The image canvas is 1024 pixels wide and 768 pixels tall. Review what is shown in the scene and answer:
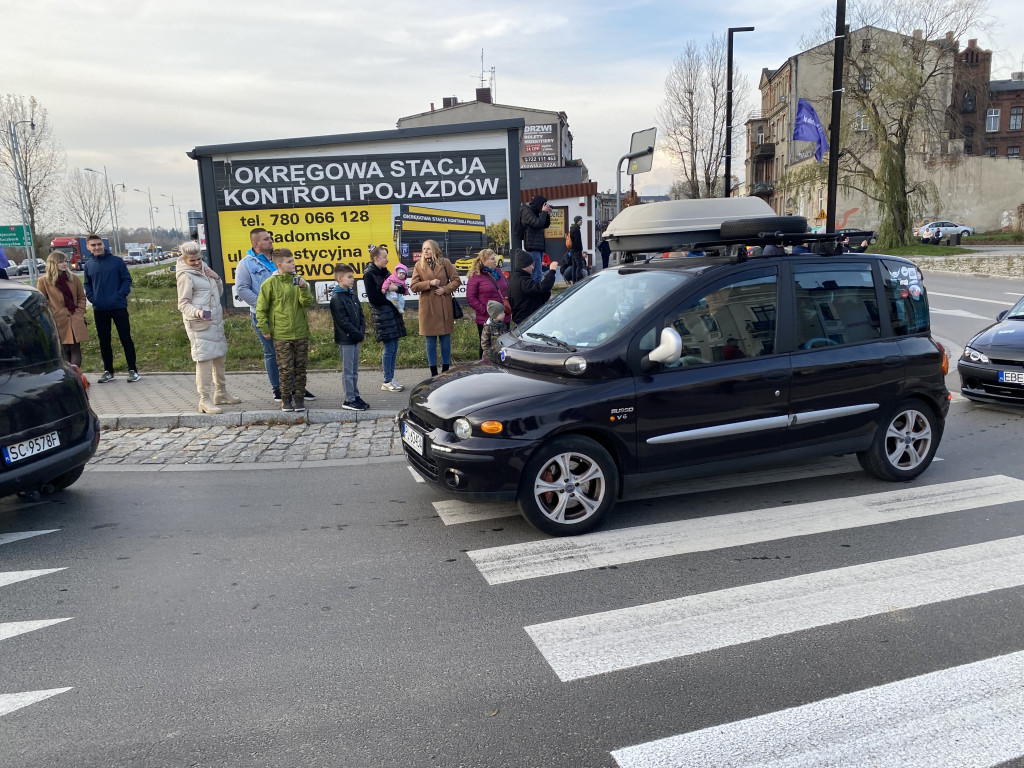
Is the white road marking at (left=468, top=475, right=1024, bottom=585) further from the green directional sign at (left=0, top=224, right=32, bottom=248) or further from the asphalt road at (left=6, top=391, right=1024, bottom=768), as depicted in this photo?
the green directional sign at (left=0, top=224, right=32, bottom=248)

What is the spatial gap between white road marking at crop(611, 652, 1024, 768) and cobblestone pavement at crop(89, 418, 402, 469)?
472 cm

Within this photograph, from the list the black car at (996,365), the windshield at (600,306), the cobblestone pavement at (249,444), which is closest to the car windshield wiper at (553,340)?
the windshield at (600,306)

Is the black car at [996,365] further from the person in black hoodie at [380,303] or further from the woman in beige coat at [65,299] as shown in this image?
the woman in beige coat at [65,299]

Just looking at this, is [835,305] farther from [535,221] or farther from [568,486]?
[535,221]

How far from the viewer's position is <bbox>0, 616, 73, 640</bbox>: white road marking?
3762mm

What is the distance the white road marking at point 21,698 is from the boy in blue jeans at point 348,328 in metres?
5.44

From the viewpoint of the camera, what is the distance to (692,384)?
503cm

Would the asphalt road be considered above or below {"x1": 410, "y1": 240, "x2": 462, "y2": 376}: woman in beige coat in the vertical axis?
below

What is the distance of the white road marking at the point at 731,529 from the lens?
448cm

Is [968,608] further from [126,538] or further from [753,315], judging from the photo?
[126,538]

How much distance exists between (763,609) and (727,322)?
214cm

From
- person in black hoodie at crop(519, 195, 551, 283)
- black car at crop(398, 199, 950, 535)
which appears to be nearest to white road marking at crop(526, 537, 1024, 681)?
black car at crop(398, 199, 950, 535)

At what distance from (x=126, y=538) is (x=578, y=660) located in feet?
11.3

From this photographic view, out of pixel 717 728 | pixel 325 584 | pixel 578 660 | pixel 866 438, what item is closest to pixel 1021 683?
pixel 717 728
